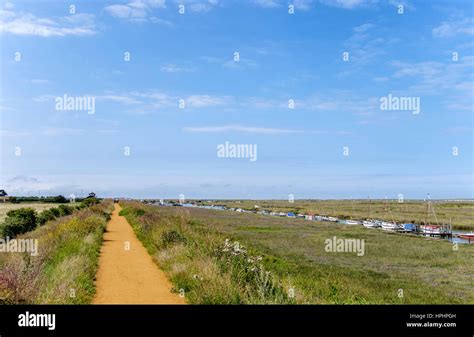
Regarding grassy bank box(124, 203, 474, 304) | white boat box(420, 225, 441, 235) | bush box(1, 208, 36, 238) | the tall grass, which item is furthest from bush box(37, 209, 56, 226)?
white boat box(420, 225, 441, 235)

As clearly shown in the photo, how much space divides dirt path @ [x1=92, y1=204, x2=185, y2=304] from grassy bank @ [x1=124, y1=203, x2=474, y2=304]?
1.44ft

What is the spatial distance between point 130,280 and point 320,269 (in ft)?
47.0

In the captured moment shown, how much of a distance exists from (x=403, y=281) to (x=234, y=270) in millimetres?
14400

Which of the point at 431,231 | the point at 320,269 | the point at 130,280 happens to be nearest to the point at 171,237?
the point at 130,280

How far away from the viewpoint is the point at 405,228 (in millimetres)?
57938

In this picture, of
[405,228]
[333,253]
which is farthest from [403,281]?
[405,228]

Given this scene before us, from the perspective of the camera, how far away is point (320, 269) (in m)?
25.0

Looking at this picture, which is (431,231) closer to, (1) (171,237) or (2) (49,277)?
(1) (171,237)

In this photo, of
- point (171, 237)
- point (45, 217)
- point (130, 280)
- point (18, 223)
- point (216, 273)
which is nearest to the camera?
point (216, 273)

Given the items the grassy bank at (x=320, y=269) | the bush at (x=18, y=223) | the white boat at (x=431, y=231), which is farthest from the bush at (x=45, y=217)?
the white boat at (x=431, y=231)

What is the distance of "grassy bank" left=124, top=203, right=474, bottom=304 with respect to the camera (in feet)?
36.8

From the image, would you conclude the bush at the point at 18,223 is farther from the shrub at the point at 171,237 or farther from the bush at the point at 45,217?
the shrub at the point at 171,237
